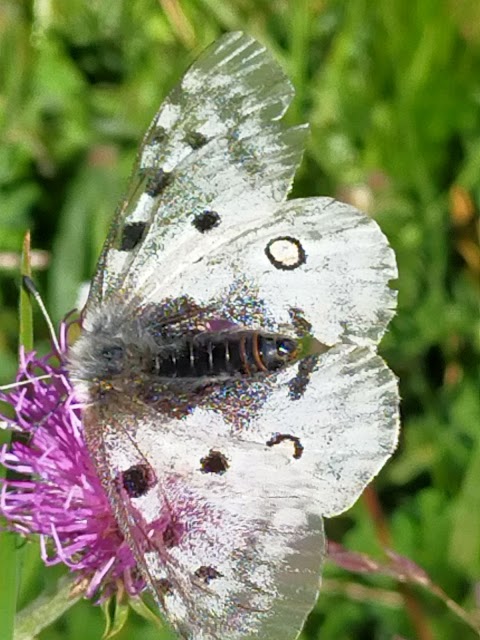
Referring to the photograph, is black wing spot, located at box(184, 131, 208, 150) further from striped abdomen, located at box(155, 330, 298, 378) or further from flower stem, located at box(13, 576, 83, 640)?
flower stem, located at box(13, 576, 83, 640)

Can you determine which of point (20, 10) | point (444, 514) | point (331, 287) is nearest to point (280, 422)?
point (331, 287)

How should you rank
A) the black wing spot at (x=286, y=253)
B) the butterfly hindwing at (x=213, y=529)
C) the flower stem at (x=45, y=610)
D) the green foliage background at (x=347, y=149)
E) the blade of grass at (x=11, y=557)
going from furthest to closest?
the green foliage background at (x=347, y=149)
the black wing spot at (x=286, y=253)
the flower stem at (x=45, y=610)
the blade of grass at (x=11, y=557)
the butterfly hindwing at (x=213, y=529)

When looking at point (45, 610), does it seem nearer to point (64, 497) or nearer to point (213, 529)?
point (64, 497)

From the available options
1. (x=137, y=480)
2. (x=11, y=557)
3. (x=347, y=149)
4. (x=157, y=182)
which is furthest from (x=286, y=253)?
(x=347, y=149)

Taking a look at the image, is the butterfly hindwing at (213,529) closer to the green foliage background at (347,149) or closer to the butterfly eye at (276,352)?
the butterfly eye at (276,352)

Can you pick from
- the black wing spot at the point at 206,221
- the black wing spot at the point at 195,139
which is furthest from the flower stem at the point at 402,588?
the black wing spot at the point at 195,139

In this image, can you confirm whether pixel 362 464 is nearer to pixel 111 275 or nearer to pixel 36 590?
pixel 111 275
